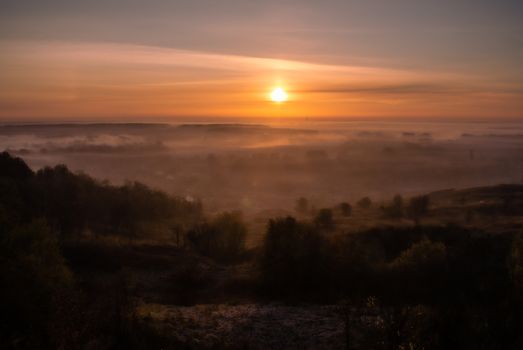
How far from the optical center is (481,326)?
91.9 feet

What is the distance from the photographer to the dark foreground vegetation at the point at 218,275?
1073 inches

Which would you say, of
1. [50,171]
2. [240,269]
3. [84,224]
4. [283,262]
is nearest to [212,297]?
[283,262]

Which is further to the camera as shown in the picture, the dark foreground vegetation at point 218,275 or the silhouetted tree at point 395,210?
the silhouetted tree at point 395,210

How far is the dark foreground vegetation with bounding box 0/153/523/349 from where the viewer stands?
2725cm

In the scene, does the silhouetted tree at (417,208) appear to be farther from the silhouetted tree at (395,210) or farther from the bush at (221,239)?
the bush at (221,239)

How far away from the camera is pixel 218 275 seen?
64.9 meters

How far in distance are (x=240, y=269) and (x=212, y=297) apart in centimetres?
1367

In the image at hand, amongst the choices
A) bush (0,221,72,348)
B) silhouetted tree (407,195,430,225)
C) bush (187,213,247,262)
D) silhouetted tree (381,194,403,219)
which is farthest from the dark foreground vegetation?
silhouetted tree (407,195,430,225)

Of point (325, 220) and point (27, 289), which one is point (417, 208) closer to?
point (325, 220)

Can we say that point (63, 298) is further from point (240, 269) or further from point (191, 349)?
point (240, 269)

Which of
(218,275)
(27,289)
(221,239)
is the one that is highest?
(221,239)

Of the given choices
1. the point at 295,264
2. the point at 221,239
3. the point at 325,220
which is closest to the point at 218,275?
the point at 295,264

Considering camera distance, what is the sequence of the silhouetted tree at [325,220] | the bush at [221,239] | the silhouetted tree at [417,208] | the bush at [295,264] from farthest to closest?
the silhouetted tree at [417,208], the silhouetted tree at [325,220], the bush at [221,239], the bush at [295,264]

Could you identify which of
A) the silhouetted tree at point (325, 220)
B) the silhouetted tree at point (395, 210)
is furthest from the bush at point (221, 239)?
the silhouetted tree at point (395, 210)
